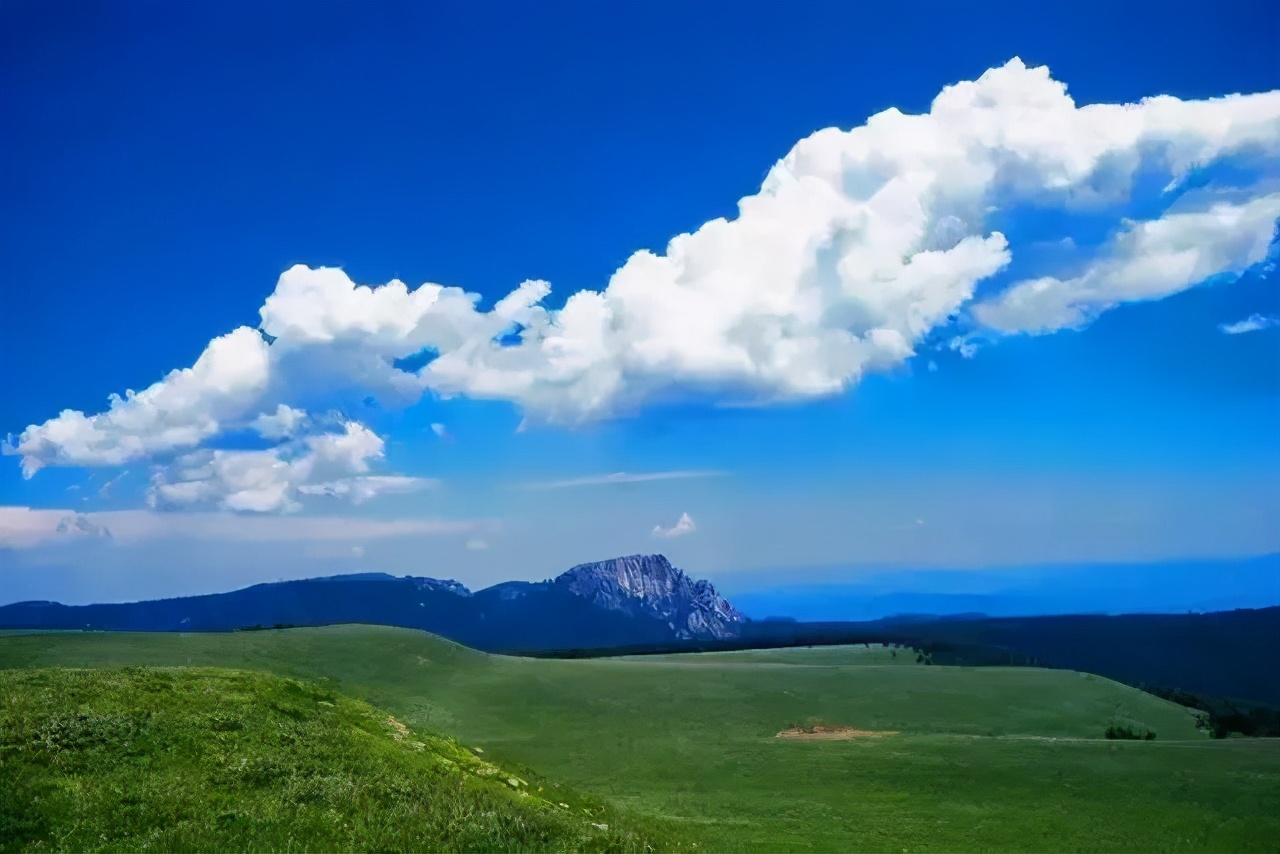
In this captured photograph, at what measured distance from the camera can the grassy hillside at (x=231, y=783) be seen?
16891 mm

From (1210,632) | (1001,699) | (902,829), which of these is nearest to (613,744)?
(902,829)

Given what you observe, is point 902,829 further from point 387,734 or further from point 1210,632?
point 1210,632

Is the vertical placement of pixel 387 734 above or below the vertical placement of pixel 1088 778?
above

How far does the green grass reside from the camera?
94.9 feet

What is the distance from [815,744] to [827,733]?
787 centimetres

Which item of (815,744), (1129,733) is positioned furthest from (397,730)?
(1129,733)

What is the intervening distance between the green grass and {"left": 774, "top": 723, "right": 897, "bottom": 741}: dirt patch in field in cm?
145

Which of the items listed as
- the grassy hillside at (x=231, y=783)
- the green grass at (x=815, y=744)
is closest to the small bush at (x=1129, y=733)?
the green grass at (x=815, y=744)

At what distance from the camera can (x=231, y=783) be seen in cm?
1917

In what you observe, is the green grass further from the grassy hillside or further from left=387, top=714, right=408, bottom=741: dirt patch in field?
the grassy hillside

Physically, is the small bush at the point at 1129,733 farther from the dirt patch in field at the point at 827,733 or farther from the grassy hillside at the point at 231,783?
the grassy hillside at the point at 231,783

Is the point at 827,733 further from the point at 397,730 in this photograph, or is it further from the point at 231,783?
the point at 231,783

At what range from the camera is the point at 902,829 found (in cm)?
2844

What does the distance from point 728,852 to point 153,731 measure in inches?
603
